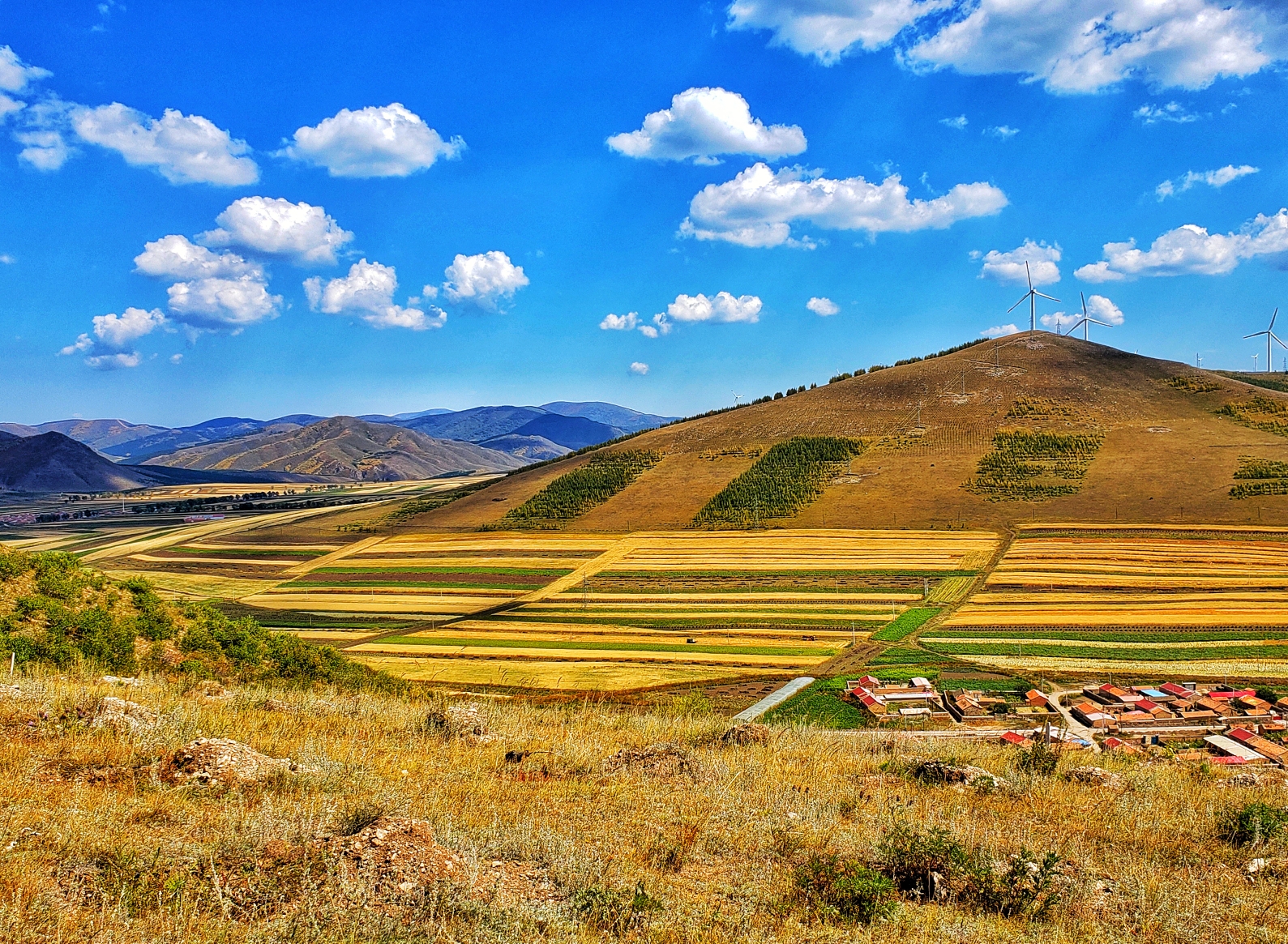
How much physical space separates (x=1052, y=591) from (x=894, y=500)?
3858cm

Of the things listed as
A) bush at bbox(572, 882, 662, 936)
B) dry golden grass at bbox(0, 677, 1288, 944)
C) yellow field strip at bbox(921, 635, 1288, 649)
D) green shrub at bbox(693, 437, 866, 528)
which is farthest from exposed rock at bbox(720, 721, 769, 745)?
green shrub at bbox(693, 437, 866, 528)

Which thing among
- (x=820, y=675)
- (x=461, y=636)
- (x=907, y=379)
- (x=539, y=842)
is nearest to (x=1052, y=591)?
(x=820, y=675)

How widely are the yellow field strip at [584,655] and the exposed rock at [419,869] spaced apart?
5052 cm

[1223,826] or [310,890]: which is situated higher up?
[310,890]

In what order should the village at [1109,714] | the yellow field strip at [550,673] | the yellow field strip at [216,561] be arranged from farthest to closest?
the yellow field strip at [216,561] → the yellow field strip at [550,673] → the village at [1109,714]

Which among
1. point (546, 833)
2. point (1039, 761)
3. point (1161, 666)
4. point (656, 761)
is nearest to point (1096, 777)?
point (1039, 761)

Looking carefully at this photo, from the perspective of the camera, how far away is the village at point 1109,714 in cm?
3609

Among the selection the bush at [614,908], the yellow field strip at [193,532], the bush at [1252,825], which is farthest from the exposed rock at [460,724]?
the yellow field strip at [193,532]

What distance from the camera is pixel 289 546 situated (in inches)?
4941

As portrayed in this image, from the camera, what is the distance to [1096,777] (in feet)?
40.5

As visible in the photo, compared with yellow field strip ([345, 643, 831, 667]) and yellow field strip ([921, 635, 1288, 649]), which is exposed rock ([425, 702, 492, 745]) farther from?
yellow field strip ([921, 635, 1288, 649])

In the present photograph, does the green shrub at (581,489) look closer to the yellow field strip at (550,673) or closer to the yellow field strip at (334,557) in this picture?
the yellow field strip at (334,557)

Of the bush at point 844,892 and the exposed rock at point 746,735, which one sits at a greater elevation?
the bush at point 844,892

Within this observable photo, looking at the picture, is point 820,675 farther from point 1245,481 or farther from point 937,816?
point 1245,481
